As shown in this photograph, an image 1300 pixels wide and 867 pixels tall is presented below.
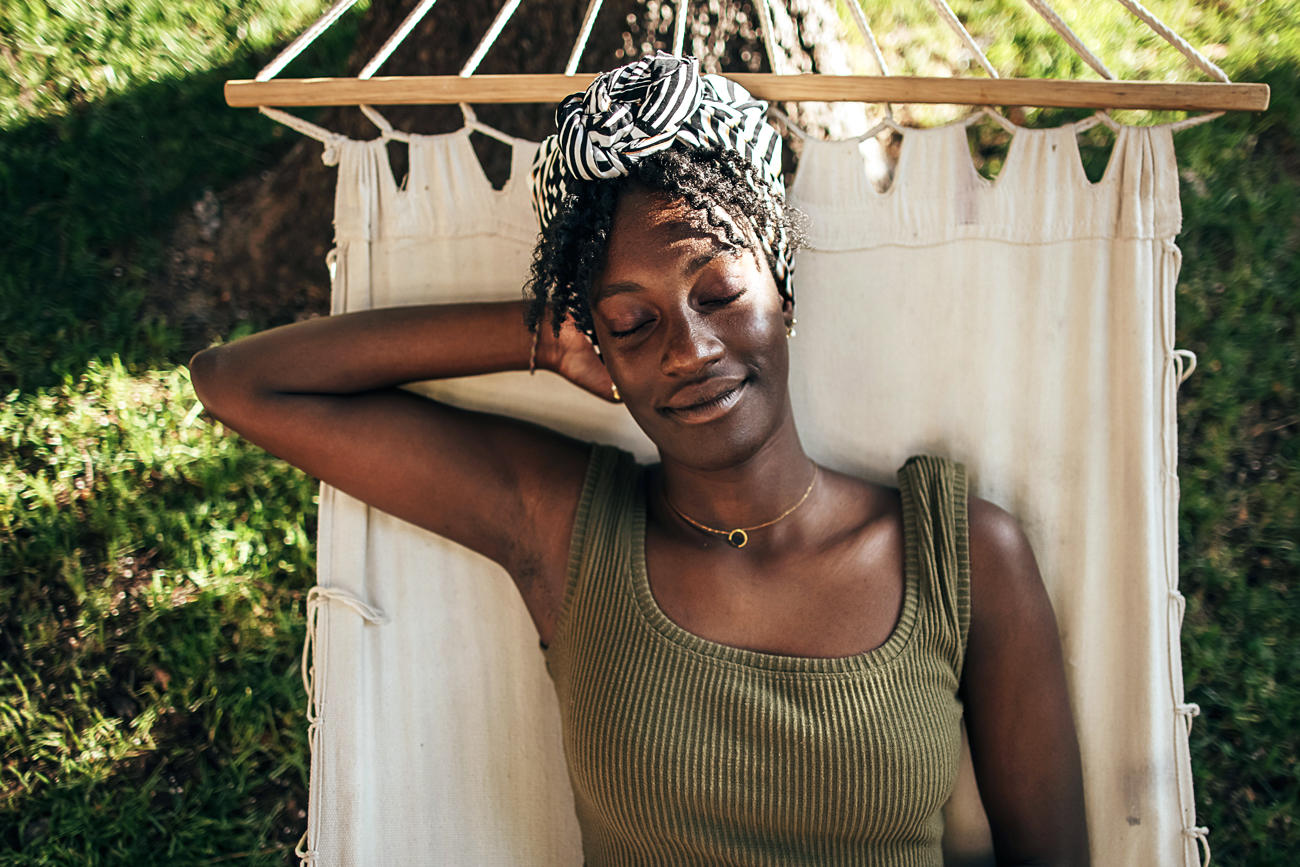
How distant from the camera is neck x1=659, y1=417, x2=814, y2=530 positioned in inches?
69.1

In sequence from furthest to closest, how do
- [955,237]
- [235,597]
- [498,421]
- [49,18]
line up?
[49,18], [235,597], [955,237], [498,421]

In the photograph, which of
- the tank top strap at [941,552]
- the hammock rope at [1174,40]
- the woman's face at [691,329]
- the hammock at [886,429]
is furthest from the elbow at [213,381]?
the hammock rope at [1174,40]

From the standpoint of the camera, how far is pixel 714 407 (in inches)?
62.0

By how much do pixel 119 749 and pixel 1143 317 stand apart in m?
2.93

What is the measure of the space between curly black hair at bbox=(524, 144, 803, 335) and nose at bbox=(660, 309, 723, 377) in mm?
163

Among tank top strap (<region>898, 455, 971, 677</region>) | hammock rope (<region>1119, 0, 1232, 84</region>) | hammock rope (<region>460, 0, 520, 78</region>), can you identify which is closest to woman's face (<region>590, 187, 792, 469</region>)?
tank top strap (<region>898, 455, 971, 677</region>)

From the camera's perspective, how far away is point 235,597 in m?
2.67

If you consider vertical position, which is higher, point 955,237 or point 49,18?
point 49,18

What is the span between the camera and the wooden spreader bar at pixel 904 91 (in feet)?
6.16

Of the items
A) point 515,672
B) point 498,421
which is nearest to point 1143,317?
point 498,421

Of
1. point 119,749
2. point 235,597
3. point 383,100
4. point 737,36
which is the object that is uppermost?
point 737,36

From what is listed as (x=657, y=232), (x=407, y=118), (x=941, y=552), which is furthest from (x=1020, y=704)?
(x=407, y=118)

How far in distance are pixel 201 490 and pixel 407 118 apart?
1.31 metres

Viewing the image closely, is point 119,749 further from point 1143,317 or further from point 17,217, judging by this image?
point 1143,317
